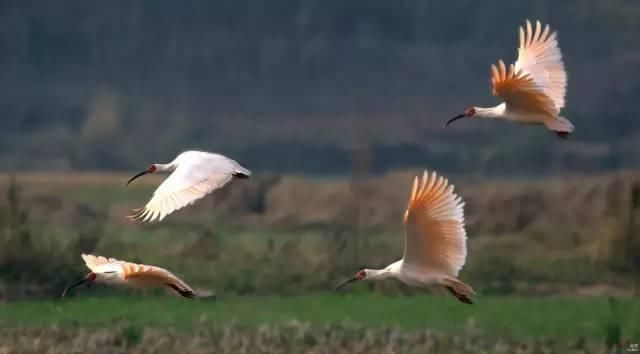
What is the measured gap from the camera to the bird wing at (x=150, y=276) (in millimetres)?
11656

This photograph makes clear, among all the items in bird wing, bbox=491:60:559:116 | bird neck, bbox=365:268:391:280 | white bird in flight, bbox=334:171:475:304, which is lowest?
bird neck, bbox=365:268:391:280

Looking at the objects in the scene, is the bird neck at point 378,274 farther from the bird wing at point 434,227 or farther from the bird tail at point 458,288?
the bird tail at point 458,288

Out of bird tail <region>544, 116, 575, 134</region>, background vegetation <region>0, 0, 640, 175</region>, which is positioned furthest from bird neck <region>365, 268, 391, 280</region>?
background vegetation <region>0, 0, 640, 175</region>

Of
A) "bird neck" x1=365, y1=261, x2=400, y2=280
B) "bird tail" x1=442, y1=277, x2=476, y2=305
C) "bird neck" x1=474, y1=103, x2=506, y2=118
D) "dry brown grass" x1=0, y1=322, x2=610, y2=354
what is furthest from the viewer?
"dry brown grass" x1=0, y1=322, x2=610, y2=354

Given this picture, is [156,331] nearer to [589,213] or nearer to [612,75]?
[589,213]

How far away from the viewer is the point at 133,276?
39.0ft

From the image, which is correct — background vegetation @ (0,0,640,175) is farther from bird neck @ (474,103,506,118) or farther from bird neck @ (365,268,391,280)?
bird neck @ (365,268,391,280)

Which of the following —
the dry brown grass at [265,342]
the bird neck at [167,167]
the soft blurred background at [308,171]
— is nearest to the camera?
the bird neck at [167,167]

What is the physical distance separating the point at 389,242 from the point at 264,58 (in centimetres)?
740

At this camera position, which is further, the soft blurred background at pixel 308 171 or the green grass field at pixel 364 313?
the soft blurred background at pixel 308 171

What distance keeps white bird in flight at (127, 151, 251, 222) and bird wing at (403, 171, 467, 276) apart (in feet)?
4.08

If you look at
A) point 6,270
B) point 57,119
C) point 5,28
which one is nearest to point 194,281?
point 6,270

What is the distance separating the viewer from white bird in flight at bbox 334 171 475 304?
1171 centimetres

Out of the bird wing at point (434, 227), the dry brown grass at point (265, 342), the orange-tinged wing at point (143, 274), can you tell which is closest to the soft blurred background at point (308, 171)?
the dry brown grass at point (265, 342)
